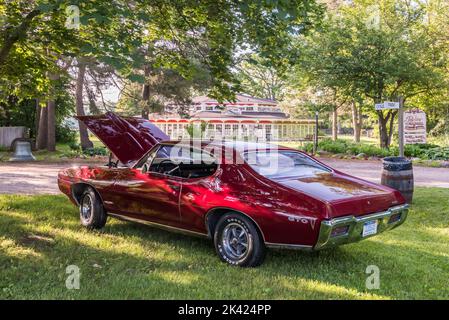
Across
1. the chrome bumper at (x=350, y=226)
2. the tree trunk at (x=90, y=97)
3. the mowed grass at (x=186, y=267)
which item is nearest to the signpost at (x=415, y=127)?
the mowed grass at (x=186, y=267)

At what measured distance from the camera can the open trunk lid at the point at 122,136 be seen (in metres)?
6.50

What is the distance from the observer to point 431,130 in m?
27.2

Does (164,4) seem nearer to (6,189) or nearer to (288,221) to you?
(288,221)

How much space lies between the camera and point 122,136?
6629 millimetres

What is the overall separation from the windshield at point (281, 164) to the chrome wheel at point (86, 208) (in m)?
2.78

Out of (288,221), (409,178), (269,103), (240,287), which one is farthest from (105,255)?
(269,103)

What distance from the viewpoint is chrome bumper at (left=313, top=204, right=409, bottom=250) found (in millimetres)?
4161

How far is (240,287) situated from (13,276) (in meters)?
2.34

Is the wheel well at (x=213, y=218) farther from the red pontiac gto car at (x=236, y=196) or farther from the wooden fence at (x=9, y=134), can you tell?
the wooden fence at (x=9, y=134)

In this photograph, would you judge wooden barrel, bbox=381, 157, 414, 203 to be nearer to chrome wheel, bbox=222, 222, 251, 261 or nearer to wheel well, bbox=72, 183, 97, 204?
chrome wheel, bbox=222, 222, 251, 261

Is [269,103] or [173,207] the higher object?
[269,103]

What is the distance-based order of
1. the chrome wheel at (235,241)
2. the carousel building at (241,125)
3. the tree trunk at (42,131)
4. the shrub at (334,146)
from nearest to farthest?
the chrome wheel at (235,241) < the shrub at (334,146) < the tree trunk at (42,131) < the carousel building at (241,125)
